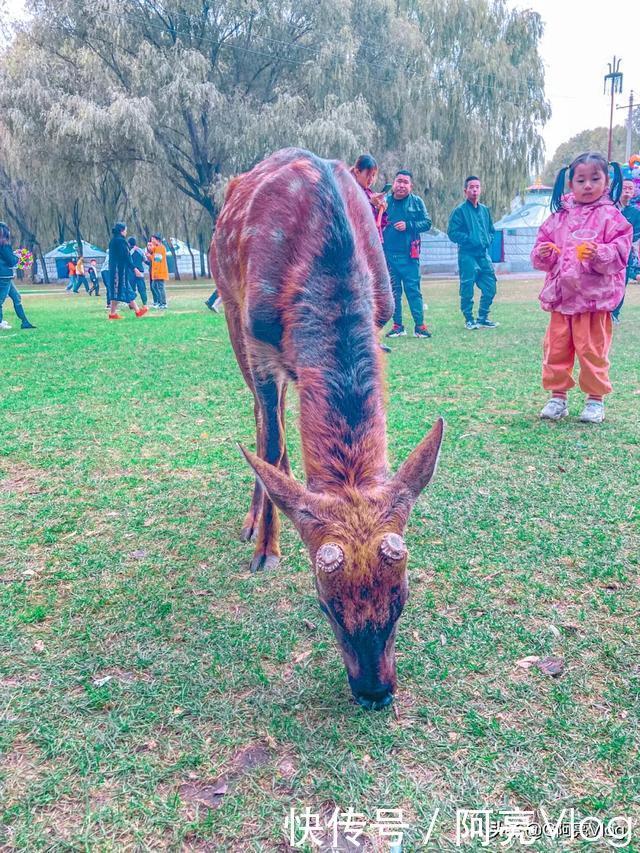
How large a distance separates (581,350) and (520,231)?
36595mm

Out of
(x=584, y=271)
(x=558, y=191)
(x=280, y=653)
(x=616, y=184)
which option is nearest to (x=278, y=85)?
(x=558, y=191)

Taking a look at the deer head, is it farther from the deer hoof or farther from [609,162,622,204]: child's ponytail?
[609,162,622,204]: child's ponytail

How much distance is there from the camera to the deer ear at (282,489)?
2.76 meters

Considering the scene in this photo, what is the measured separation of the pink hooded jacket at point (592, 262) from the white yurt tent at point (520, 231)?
1392 inches

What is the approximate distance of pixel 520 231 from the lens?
131ft

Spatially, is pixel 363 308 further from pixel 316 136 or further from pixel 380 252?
pixel 316 136

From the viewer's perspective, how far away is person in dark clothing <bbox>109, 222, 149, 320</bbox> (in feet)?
59.7

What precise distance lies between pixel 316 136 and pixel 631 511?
85.6 feet

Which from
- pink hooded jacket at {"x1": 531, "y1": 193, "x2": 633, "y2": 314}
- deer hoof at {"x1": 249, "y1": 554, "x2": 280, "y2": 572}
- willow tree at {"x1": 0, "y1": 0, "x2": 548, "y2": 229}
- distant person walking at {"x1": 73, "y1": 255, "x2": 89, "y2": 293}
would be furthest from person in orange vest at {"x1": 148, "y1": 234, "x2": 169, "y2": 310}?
deer hoof at {"x1": 249, "y1": 554, "x2": 280, "y2": 572}

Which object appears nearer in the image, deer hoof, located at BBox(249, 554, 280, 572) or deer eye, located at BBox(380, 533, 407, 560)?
deer eye, located at BBox(380, 533, 407, 560)

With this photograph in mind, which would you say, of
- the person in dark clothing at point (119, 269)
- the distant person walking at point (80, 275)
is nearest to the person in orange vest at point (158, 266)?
the person in dark clothing at point (119, 269)

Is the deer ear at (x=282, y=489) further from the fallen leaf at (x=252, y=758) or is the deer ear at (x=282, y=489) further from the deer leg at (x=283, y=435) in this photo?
the deer leg at (x=283, y=435)

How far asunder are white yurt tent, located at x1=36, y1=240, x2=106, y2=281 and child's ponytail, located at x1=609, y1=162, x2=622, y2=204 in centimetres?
4734

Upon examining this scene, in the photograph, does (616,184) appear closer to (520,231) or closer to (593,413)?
(593,413)
